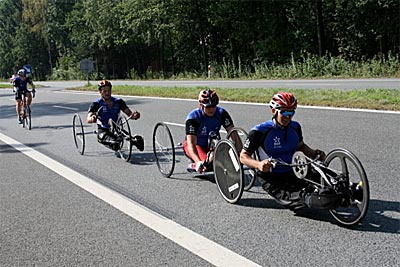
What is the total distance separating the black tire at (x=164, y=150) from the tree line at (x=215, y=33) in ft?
69.4

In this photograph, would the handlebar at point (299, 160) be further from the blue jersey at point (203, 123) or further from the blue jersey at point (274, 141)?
the blue jersey at point (203, 123)

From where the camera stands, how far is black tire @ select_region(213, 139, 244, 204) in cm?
530

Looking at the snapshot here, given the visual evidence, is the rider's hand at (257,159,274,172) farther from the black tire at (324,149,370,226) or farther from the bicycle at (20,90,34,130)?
the bicycle at (20,90,34,130)

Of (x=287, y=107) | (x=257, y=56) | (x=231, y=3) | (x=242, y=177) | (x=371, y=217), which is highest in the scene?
(x=231, y=3)

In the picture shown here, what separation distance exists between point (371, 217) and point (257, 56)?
3800 cm

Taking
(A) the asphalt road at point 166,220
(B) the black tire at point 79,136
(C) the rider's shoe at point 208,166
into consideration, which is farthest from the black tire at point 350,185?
(B) the black tire at point 79,136

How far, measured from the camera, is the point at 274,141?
5.16m

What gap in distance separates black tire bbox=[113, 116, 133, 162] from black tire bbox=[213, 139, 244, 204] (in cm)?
290

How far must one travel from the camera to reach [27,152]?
9.80 meters

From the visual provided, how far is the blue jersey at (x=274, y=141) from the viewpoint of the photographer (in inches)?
202

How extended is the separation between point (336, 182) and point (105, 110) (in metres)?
5.52

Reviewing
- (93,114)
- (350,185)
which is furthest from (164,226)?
(93,114)

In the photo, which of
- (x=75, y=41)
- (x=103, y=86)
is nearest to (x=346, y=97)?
(x=103, y=86)

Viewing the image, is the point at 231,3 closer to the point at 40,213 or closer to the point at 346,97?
the point at 346,97
